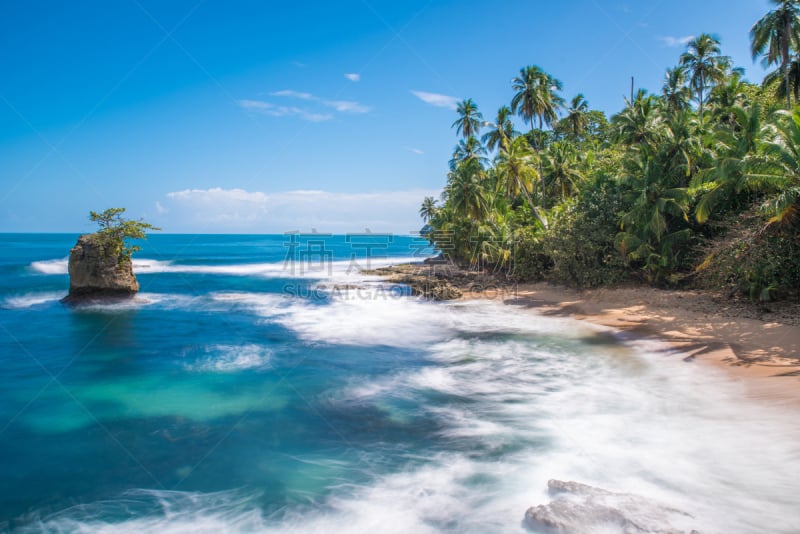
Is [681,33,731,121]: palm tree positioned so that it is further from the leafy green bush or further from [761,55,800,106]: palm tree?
the leafy green bush

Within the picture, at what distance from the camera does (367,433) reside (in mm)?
9312

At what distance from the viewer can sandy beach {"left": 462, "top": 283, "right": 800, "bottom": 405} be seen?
1105 centimetres

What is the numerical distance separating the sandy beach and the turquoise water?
0.86m

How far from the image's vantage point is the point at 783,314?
1505 cm

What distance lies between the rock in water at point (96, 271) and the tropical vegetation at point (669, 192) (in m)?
22.3

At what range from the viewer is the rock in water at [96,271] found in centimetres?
2241

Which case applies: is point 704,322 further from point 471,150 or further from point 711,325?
point 471,150

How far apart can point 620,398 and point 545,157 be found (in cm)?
2809

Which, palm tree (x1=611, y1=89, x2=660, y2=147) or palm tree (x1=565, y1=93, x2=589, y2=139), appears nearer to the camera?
palm tree (x1=611, y1=89, x2=660, y2=147)

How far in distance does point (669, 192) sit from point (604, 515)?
740 inches

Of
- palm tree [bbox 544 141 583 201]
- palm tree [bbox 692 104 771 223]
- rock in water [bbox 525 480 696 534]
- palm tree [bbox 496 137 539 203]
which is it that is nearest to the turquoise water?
rock in water [bbox 525 480 696 534]

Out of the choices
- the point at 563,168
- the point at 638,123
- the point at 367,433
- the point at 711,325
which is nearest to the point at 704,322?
the point at 711,325

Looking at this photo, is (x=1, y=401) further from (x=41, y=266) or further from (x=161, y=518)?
(x=41, y=266)

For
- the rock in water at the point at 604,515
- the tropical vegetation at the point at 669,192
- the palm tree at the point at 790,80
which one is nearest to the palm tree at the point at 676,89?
the tropical vegetation at the point at 669,192
